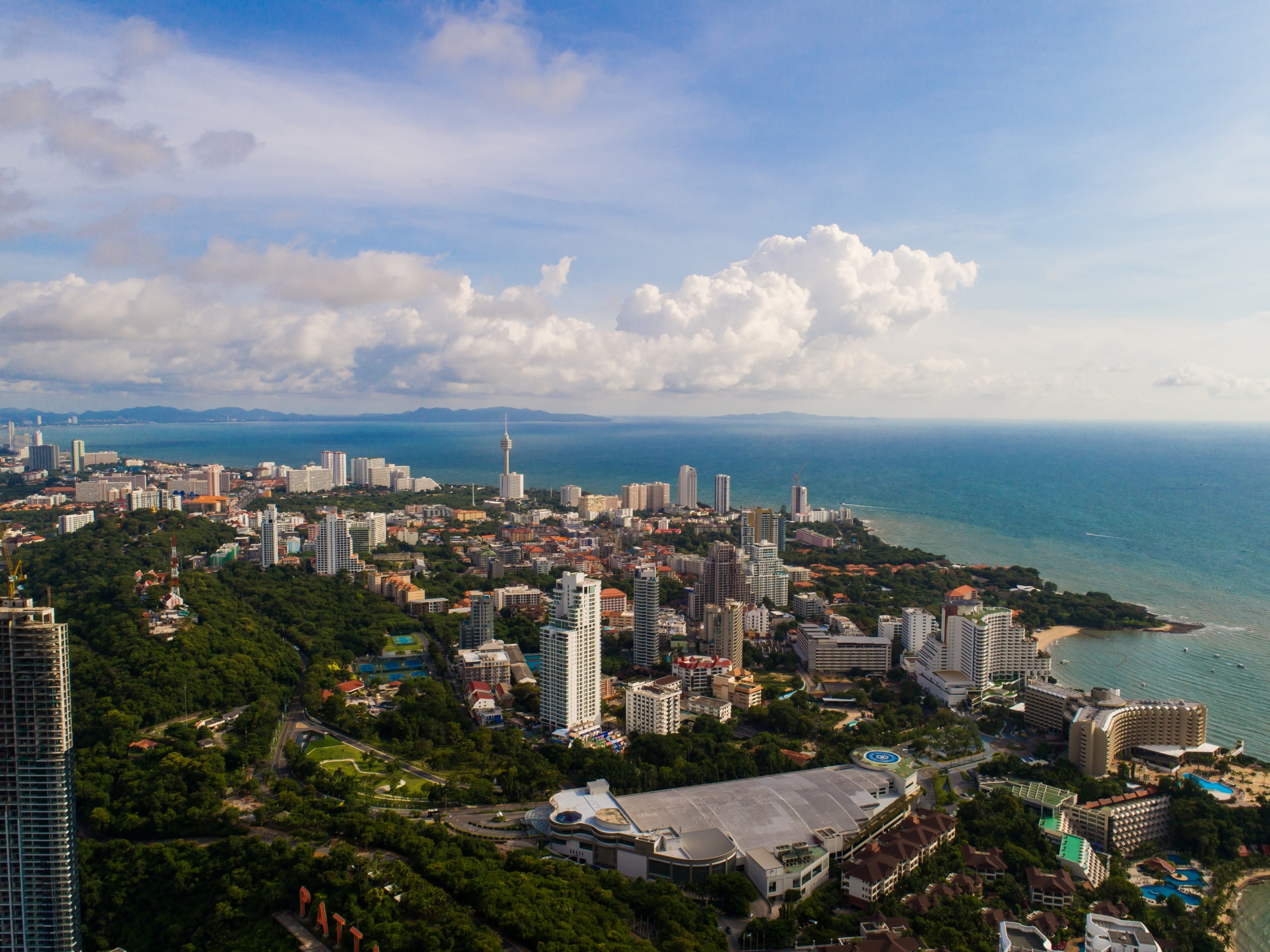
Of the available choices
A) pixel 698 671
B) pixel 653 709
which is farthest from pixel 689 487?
pixel 653 709

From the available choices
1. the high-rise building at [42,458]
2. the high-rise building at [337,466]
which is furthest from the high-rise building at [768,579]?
the high-rise building at [42,458]

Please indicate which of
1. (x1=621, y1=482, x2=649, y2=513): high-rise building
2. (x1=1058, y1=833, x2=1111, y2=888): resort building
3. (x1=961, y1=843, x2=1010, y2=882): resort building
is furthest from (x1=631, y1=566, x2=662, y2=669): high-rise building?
(x1=621, y1=482, x2=649, y2=513): high-rise building

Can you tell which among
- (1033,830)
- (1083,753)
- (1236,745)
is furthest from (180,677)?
(1236,745)

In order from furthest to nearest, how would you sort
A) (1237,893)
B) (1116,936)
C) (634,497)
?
(634,497), (1237,893), (1116,936)

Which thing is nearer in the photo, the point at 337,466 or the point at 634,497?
the point at 634,497

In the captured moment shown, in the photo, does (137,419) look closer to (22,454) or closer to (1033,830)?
(22,454)

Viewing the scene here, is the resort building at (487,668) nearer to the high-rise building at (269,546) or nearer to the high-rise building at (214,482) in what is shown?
the high-rise building at (269,546)

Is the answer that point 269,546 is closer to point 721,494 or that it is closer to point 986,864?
point 721,494
